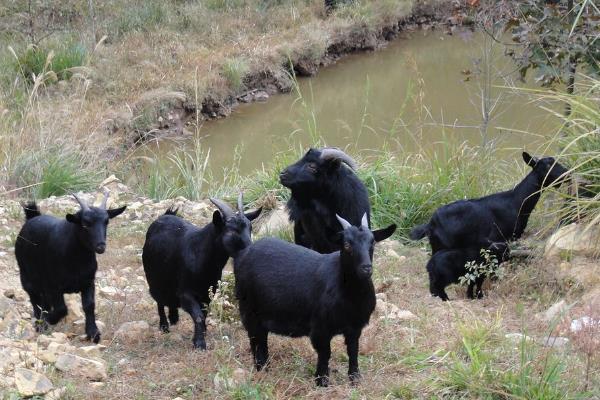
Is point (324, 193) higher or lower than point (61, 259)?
lower

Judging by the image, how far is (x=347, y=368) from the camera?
581 cm

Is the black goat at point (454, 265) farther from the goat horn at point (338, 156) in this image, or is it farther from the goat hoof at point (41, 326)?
the goat hoof at point (41, 326)

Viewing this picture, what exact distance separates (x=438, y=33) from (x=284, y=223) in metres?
15.3

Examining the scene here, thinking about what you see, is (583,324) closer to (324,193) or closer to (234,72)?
(324,193)

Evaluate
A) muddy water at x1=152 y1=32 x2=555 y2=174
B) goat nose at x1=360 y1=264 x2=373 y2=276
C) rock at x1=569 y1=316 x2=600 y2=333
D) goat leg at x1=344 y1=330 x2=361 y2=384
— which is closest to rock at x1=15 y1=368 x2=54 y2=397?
goat leg at x1=344 y1=330 x2=361 y2=384

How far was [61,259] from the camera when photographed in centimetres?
666

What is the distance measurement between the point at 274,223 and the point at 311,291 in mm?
4418

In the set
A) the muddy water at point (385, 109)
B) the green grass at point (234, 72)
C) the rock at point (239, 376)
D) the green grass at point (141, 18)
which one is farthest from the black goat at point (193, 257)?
the green grass at point (141, 18)

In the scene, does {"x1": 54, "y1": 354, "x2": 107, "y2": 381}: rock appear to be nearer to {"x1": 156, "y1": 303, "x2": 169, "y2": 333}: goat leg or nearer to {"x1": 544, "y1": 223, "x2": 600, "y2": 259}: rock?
{"x1": 156, "y1": 303, "x2": 169, "y2": 333}: goat leg

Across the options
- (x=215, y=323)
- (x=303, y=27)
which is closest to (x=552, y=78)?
(x=215, y=323)

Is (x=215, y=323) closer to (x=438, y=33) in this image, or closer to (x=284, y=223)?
(x=284, y=223)

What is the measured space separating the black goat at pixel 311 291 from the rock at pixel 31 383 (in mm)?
1263

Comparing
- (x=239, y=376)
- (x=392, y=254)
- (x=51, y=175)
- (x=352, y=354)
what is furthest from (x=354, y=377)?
(x=51, y=175)

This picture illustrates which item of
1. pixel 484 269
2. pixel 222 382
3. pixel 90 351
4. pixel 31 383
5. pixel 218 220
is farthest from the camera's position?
pixel 484 269
